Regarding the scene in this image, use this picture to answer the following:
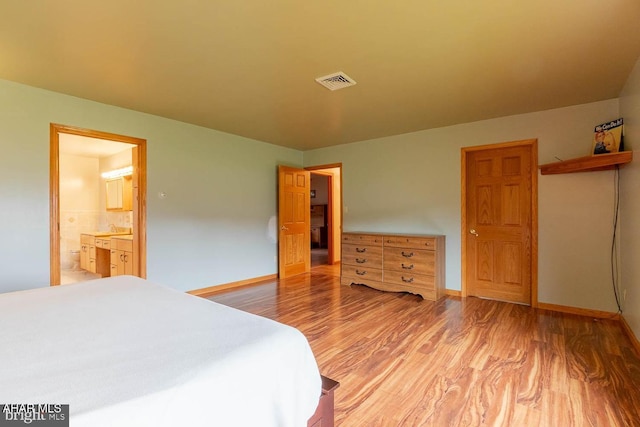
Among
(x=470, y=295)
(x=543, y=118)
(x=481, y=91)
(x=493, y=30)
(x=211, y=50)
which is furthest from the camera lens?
(x=470, y=295)

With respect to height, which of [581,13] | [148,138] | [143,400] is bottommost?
[143,400]

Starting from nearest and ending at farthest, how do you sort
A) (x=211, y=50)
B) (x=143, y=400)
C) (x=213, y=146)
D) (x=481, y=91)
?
(x=143, y=400) < (x=211, y=50) < (x=481, y=91) < (x=213, y=146)

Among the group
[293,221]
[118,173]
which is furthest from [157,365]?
[118,173]

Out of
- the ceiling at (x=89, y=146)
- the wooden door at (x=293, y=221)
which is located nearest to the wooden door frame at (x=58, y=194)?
the ceiling at (x=89, y=146)

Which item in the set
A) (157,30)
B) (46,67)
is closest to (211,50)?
(157,30)

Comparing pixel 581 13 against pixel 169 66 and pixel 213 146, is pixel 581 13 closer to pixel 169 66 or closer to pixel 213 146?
pixel 169 66

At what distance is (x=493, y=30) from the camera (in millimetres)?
1934

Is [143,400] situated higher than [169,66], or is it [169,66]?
[169,66]

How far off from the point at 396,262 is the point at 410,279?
293 millimetres

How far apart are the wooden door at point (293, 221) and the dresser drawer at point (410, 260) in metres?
1.84

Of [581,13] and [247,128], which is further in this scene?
[247,128]

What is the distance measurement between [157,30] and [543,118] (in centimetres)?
403

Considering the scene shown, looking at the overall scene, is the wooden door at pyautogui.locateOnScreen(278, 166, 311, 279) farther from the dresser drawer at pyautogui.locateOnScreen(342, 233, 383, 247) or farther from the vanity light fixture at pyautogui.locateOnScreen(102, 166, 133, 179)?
the vanity light fixture at pyautogui.locateOnScreen(102, 166, 133, 179)

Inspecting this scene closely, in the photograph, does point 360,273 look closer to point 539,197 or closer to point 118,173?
point 539,197
